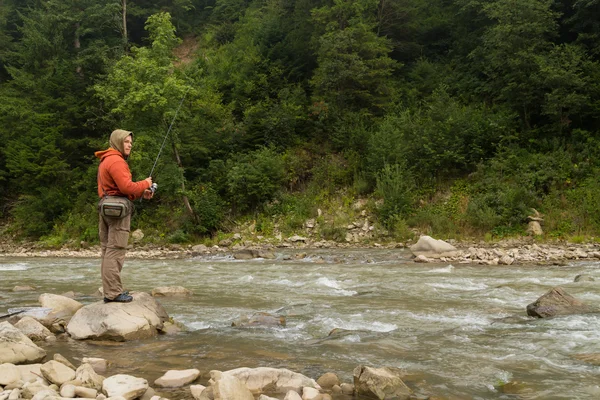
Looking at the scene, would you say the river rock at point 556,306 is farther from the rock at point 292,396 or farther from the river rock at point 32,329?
the river rock at point 32,329

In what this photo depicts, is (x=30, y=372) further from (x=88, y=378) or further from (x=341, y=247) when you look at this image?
(x=341, y=247)

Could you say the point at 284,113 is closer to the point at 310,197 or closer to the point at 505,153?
the point at 310,197

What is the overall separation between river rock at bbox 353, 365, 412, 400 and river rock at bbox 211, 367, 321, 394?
0.34 m

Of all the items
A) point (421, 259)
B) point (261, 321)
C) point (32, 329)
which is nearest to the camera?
point (32, 329)

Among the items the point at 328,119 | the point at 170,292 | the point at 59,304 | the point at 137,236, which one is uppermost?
the point at 328,119

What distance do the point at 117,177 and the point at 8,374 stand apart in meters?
2.43

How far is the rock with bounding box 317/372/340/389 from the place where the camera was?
13.1 ft

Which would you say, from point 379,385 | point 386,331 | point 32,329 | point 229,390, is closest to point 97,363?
point 32,329

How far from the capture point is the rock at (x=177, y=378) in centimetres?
394

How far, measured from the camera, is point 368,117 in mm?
23000

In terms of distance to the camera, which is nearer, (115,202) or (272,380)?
(272,380)

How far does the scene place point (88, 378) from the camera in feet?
12.3

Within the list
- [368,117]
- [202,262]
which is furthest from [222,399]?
[368,117]

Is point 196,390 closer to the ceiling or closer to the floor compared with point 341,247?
closer to the ceiling
